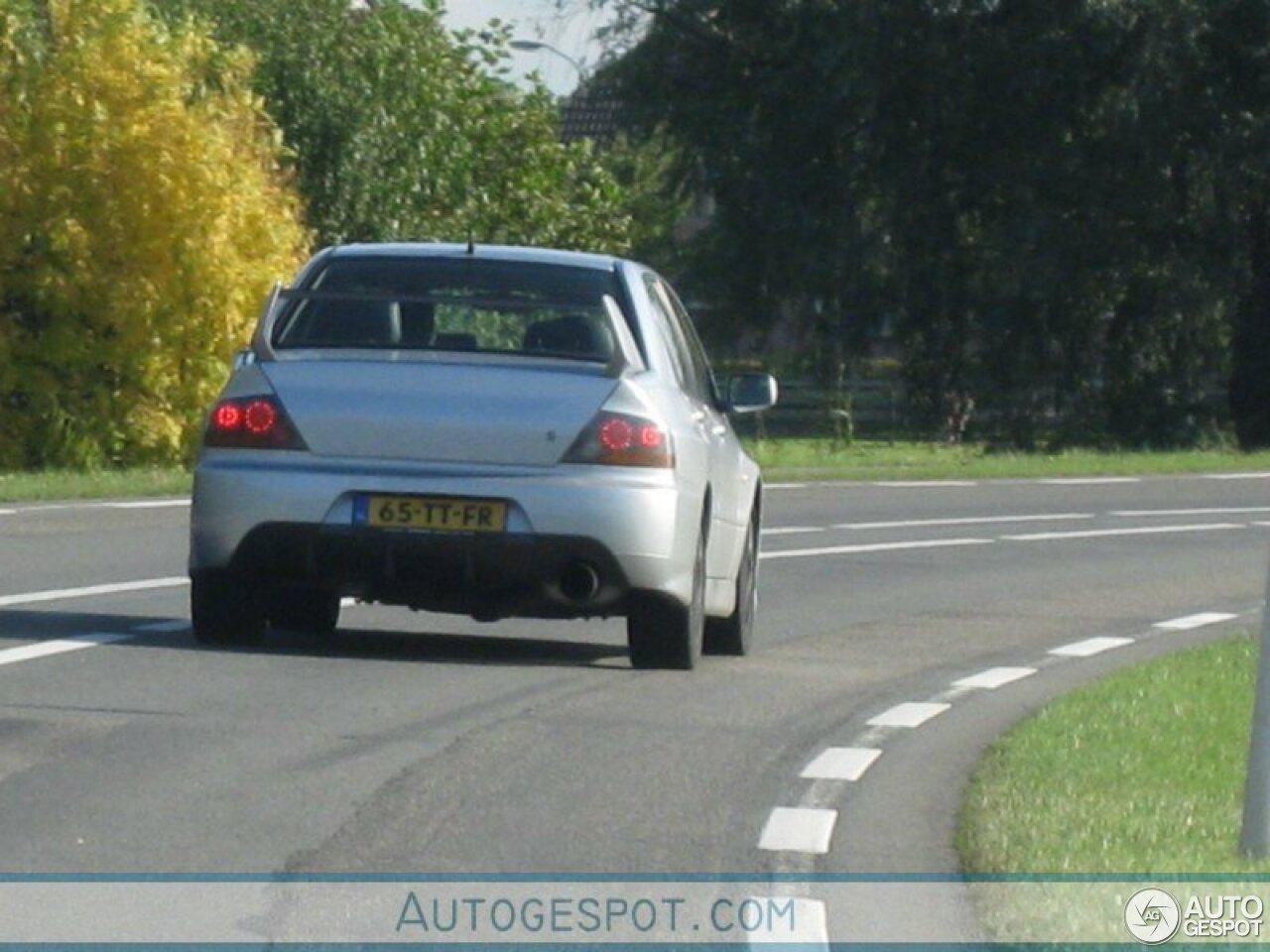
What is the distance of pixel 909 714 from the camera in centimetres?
→ 1208

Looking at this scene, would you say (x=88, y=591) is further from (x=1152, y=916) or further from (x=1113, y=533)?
(x=1113, y=533)

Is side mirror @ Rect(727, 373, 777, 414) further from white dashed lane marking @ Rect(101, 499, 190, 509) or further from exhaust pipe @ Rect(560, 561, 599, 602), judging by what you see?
white dashed lane marking @ Rect(101, 499, 190, 509)

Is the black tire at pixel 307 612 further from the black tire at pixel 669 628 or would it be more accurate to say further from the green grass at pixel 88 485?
the green grass at pixel 88 485

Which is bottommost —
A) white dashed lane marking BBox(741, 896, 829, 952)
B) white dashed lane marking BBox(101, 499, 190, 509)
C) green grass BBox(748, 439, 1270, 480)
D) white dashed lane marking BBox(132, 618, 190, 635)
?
green grass BBox(748, 439, 1270, 480)

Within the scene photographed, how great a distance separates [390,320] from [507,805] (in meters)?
4.25

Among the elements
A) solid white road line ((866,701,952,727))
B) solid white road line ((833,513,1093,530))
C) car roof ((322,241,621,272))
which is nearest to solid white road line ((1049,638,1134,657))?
solid white road line ((866,701,952,727))

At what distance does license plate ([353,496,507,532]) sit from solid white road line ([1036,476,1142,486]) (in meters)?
20.2

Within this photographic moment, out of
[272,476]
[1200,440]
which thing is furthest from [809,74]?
[272,476]

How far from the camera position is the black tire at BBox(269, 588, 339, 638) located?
13281 millimetres

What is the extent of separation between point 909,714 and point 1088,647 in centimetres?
365

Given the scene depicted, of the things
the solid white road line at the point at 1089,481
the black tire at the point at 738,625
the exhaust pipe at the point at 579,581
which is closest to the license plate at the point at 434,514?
the exhaust pipe at the point at 579,581

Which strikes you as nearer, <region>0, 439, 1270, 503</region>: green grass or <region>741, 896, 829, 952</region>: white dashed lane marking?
<region>741, 896, 829, 952</region>: white dashed lane marking

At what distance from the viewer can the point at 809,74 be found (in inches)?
1874

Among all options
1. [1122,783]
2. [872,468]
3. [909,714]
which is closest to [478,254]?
[909,714]
